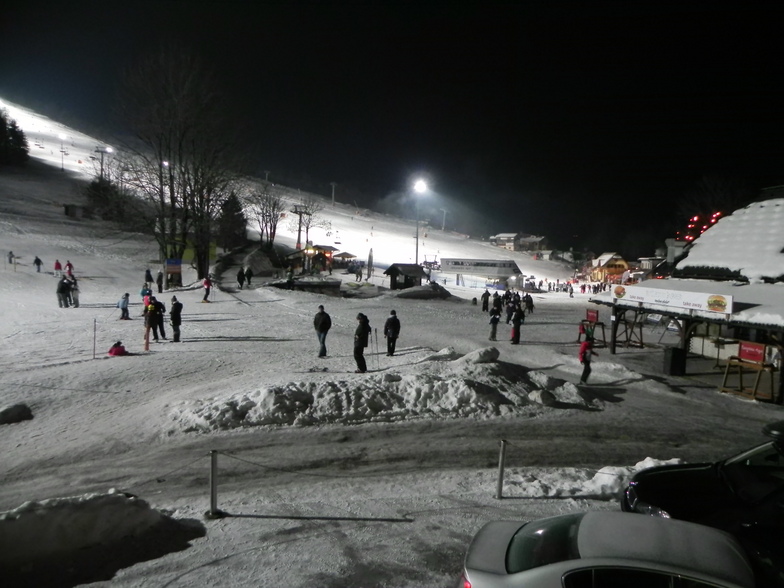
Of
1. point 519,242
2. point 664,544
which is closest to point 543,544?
point 664,544

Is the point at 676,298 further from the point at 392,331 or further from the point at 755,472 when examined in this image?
the point at 755,472

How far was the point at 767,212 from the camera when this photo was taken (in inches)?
729

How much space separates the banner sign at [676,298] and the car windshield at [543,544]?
13.3 m

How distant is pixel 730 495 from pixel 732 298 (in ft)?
35.3

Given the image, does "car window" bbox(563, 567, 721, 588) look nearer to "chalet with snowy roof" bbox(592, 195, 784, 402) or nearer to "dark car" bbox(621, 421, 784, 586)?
"dark car" bbox(621, 421, 784, 586)

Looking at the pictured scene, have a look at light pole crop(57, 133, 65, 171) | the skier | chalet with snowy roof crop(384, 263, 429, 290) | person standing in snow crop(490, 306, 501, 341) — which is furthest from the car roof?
light pole crop(57, 133, 65, 171)

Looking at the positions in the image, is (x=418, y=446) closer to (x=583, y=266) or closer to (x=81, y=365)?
(x=81, y=365)

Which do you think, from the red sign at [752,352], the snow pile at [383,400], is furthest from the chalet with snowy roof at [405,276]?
the snow pile at [383,400]

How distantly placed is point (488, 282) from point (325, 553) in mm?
59654

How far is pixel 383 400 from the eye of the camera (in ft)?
36.3

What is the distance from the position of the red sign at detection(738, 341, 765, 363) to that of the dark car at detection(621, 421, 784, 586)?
956 centimetres

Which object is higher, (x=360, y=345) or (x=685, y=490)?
(x=360, y=345)

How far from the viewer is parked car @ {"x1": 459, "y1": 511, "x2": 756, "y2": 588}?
333cm

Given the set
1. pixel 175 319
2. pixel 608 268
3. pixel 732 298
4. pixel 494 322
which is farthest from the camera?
pixel 608 268
